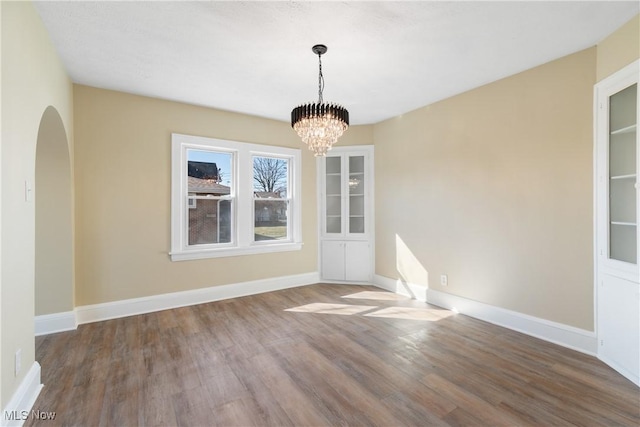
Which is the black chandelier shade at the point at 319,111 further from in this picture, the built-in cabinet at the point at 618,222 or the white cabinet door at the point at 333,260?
the white cabinet door at the point at 333,260

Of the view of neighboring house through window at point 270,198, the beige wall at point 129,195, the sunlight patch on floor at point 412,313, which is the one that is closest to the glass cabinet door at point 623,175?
the sunlight patch on floor at point 412,313

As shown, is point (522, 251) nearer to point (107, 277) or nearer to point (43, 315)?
point (107, 277)

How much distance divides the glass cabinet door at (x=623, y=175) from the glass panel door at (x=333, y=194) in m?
3.52

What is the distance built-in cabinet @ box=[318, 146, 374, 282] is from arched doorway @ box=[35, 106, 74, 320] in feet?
11.6

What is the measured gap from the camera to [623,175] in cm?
240

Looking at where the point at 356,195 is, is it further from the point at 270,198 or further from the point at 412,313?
the point at 412,313

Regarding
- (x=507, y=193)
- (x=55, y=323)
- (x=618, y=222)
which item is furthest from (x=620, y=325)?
(x=55, y=323)

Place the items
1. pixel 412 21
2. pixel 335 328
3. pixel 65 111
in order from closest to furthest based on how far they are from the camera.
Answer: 1. pixel 412 21
2. pixel 65 111
3. pixel 335 328

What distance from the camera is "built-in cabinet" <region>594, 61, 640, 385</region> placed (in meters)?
2.29

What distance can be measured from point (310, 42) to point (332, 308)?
3.18m

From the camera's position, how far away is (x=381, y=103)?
13.5ft

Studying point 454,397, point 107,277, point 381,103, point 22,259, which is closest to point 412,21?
point 381,103

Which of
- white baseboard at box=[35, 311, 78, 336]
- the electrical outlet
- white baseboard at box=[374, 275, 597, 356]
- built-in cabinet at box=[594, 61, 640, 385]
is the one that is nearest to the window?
white baseboard at box=[35, 311, 78, 336]

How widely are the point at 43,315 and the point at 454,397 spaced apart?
4.16 m
